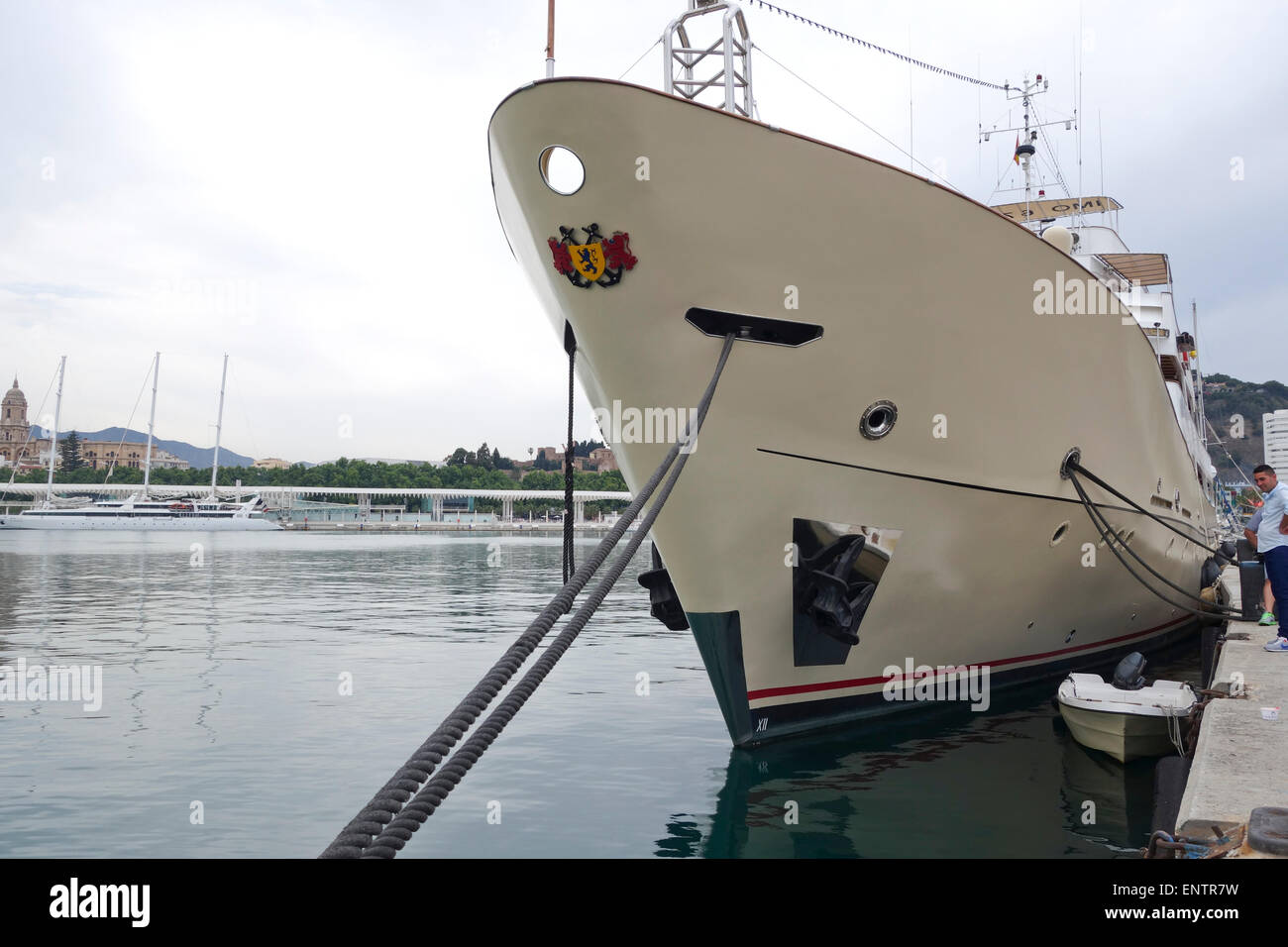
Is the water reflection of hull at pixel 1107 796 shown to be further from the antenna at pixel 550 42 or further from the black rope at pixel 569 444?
the antenna at pixel 550 42

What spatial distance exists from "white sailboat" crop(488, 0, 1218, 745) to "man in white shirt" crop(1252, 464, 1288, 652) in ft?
4.77

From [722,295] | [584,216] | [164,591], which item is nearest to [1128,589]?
[722,295]

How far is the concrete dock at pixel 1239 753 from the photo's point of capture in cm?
382

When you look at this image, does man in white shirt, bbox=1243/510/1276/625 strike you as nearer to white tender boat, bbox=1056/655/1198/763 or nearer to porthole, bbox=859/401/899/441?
white tender boat, bbox=1056/655/1198/763

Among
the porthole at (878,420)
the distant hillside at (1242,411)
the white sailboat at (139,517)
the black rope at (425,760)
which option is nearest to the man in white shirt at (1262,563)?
the porthole at (878,420)

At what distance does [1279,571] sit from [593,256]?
250 inches

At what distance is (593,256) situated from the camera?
6004 mm

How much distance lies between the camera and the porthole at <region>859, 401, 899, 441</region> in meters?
Result: 6.65

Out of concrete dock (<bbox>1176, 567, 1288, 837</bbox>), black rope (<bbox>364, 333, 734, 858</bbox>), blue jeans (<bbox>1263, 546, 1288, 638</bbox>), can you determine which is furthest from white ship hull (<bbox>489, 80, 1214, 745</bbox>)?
black rope (<bbox>364, 333, 734, 858</bbox>)

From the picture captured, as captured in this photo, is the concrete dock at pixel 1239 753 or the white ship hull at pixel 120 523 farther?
the white ship hull at pixel 120 523

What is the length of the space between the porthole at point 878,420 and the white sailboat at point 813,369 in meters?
0.02
